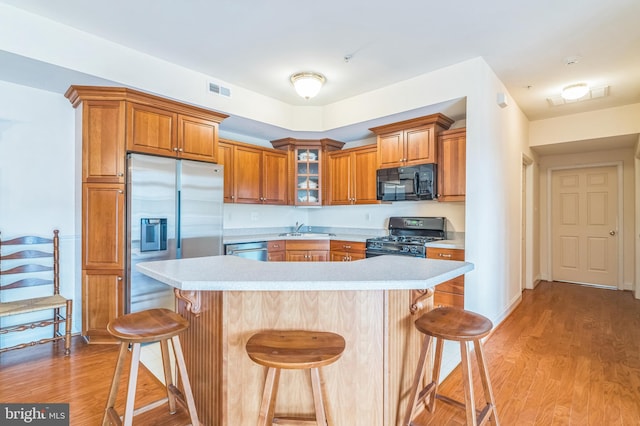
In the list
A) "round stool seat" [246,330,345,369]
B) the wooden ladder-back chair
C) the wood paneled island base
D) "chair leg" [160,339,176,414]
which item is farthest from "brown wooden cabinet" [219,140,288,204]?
"round stool seat" [246,330,345,369]

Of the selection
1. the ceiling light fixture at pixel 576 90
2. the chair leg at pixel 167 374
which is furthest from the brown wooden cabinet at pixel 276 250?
the ceiling light fixture at pixel 576 90

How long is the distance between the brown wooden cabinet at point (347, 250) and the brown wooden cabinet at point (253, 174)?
1.06m

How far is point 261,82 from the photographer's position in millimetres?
3773

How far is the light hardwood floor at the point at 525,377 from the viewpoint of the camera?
6.62 ft

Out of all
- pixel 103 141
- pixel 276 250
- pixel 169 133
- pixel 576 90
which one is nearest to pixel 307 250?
pixel 276 250

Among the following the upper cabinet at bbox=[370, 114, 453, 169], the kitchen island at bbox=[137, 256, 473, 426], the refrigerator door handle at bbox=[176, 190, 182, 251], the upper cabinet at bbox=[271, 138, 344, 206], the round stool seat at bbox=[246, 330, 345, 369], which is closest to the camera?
the round stool seat at bbox=[246, 330, 345, 369]

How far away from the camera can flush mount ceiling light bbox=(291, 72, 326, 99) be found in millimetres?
3500

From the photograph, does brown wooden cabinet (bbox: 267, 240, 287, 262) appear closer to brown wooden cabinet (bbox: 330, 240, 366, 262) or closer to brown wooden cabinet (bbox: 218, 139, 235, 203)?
brown wooden cabinet (bbox: 330, 240, 366, 262)

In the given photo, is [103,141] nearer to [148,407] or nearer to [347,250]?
[148,407]

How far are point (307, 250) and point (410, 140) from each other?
6.50 feet

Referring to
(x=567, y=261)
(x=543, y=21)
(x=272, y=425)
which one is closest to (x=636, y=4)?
(x=543, y=21)

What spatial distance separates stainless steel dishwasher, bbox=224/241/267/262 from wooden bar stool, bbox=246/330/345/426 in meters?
2.47

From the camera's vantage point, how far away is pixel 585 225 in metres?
5.61

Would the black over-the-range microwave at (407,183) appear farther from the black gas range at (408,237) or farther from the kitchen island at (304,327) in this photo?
the kitchen island at (304,327)
